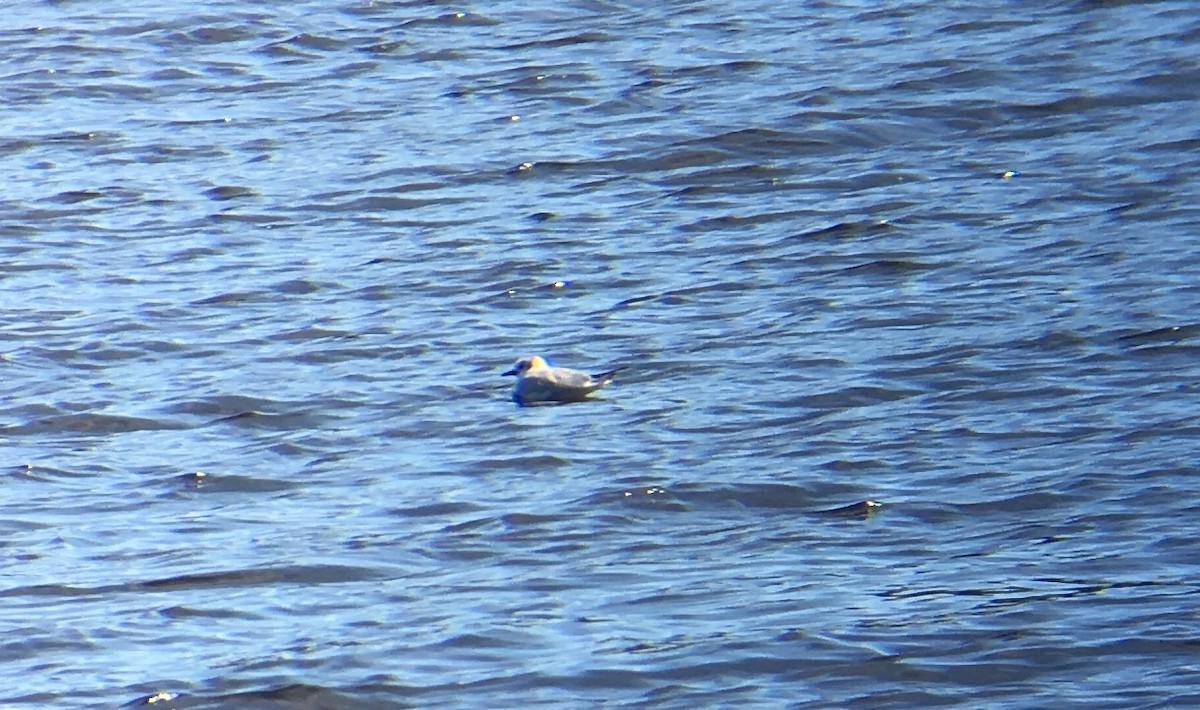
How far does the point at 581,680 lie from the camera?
6.53 metres

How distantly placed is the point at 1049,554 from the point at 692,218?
17.0 ft

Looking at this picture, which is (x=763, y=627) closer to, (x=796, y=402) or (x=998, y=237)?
(x=796, y=402)

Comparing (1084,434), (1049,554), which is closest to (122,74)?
(1084,434)

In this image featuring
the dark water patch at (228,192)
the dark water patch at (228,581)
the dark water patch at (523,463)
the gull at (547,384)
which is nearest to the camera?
the dark water patch at (228,581)

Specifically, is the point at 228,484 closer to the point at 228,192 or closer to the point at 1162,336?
the point at 1162,336

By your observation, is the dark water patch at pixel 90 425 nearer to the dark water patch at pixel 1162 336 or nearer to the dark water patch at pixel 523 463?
the dark water patch at pixel 523 463

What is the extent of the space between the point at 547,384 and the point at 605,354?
0.92 metres

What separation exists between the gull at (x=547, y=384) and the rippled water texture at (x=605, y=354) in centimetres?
8

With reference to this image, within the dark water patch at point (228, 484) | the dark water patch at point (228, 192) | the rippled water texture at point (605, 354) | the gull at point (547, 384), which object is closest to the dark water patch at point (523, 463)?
the rippled water texture at point (605, 354)

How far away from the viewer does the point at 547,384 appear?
31.3ft

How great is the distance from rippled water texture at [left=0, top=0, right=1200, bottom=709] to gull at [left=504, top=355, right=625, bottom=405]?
8 cm

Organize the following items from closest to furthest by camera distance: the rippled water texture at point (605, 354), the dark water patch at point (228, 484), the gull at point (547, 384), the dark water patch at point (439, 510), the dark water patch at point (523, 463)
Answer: the rippled water texture at point (605, 354)
the dark water patch at point (439, 510)
the dark water patch at point (228, 484)
the dark water patch at point (523, 463)
the gull at point (547, 384)

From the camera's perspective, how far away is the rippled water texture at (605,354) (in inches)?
269

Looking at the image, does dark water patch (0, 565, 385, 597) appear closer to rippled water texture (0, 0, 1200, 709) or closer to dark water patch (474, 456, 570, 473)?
rippled water texture (0, 0, 1200, 709)
